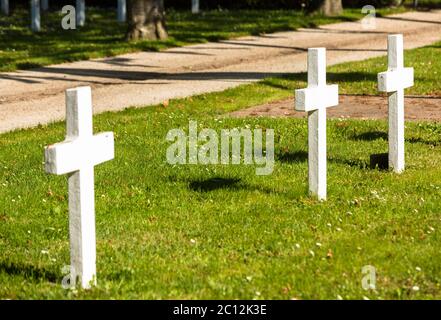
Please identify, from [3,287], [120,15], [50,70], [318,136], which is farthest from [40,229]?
[120,15]

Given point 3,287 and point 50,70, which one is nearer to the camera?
point 3,287

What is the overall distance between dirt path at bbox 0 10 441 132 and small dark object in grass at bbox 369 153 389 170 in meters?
4.75

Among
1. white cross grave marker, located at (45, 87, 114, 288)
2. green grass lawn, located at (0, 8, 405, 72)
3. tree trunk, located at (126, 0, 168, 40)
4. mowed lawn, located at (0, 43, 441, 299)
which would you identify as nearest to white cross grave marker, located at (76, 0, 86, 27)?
green grass lawn, located at (0, 8, 405, 72)

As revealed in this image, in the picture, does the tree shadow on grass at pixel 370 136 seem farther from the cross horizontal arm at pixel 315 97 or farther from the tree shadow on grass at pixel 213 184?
the cross horizontal arm at pixel 315 97

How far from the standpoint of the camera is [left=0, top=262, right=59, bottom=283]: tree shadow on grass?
7555 millimetres

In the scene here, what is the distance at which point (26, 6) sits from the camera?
1380 inches

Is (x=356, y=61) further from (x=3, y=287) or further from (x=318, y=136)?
(x=3, y=287)

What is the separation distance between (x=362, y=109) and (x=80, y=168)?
870 cm

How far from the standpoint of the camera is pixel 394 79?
10500 mm

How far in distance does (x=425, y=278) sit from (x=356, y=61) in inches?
524

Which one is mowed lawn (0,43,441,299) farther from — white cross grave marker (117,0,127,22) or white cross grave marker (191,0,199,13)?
white cross grave marker (191,0,199,13)

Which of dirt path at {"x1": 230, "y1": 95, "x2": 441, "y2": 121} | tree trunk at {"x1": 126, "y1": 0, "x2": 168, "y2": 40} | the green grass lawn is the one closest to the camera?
dirt path at {"x1": 230, "y1": 95, "x2": 441, "y2": 121}

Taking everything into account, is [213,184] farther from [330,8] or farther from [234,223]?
[330,8]

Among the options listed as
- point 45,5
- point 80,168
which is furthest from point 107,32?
point 80,168
